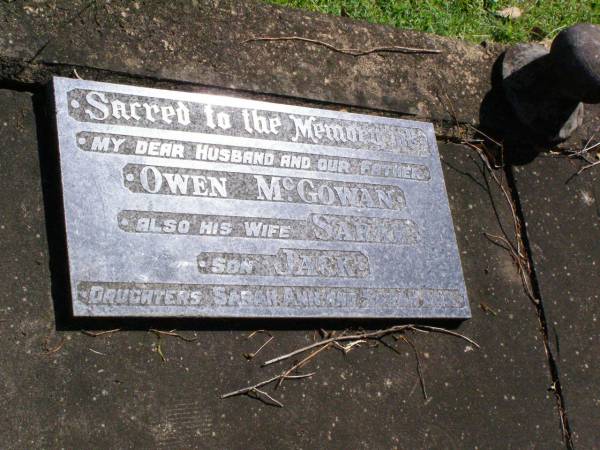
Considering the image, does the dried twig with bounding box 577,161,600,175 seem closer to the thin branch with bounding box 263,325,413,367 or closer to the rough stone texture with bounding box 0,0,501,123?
the rough stone texture with bounding box 0,0,501,123

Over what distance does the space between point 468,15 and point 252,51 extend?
126 cm

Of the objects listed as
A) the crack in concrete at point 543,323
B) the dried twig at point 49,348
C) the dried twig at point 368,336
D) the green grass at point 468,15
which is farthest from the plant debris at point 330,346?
the green grass at point 468,15

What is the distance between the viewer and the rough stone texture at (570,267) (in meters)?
2.74

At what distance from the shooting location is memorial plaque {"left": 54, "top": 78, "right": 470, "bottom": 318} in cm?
220

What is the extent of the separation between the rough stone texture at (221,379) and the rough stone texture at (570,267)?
0.35ft

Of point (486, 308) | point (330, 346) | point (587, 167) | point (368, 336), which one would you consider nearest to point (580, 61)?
point (587, 167)

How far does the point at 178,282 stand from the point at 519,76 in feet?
4.94

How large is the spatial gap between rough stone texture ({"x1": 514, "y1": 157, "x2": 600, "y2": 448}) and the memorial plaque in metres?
0.42

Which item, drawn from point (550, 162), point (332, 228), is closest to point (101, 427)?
point (332, 228)

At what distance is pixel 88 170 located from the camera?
222 centimetres

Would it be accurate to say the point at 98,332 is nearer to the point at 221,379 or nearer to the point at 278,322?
the point at 221,379

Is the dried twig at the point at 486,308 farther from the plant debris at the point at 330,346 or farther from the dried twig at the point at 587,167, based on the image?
the dried twig at the point at 587,167

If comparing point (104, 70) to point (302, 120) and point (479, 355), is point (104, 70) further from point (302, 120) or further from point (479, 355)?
point (479, 355)

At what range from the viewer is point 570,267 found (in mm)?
2898
